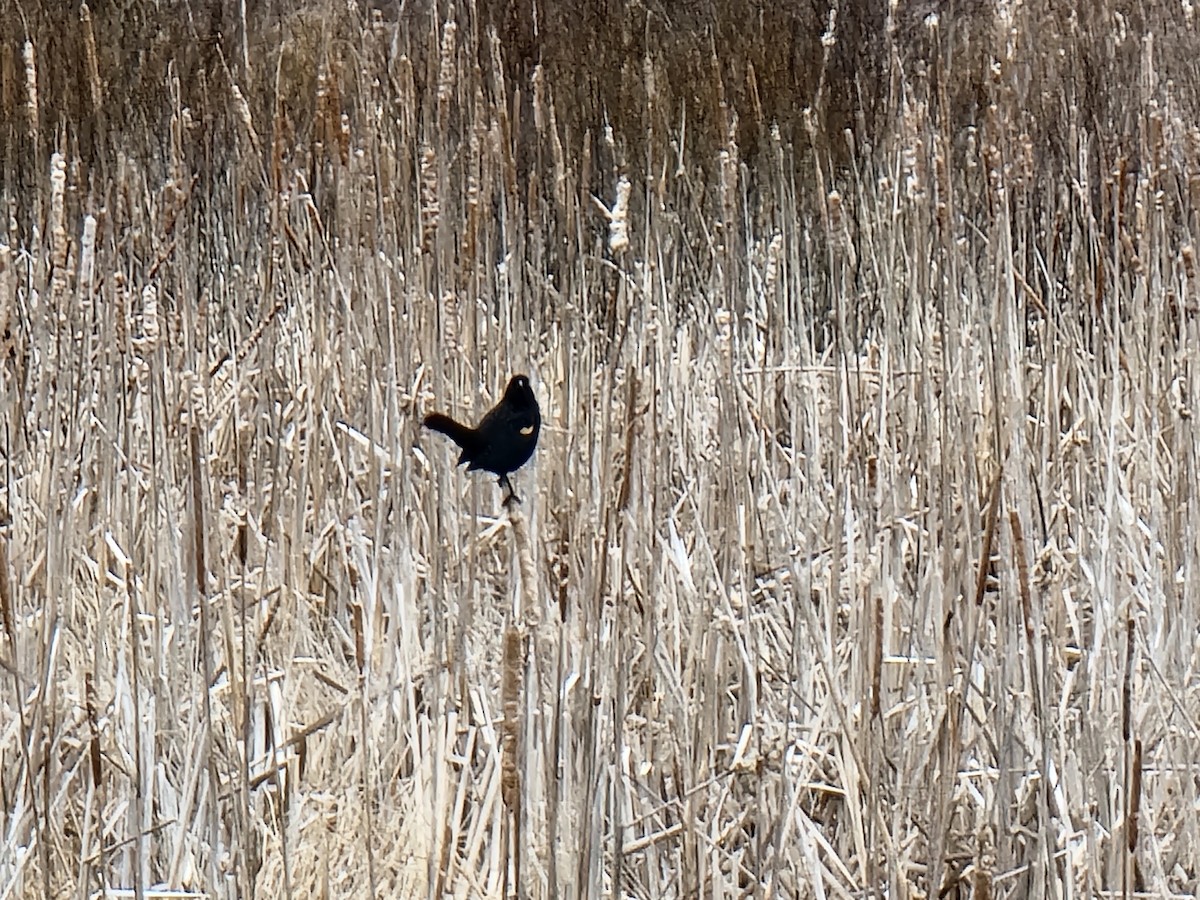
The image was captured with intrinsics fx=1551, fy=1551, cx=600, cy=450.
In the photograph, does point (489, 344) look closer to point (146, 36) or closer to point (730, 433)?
point (730, 433)

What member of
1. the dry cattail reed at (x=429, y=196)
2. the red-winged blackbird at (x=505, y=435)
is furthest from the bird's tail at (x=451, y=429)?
the dry cattail reed at (x=429, y=196)

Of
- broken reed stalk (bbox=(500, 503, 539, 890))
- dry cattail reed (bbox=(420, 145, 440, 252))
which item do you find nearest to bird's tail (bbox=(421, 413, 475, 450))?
dry cattail reed (bbox=(420, 145, 440, 252))

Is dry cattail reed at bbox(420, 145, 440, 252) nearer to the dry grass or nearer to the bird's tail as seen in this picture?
the dry grass

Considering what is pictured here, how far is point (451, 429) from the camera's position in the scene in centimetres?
123

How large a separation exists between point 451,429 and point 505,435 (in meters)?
0.05

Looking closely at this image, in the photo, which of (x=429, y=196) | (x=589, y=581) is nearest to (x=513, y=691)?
(x=589, y=581)

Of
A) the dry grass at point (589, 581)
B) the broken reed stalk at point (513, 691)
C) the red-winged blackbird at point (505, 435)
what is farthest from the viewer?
the red-winged blackbird at point (505, 435)

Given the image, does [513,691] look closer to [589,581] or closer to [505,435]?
[589,581]

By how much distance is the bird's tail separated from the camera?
1.20m

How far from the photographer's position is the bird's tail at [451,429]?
120 cm

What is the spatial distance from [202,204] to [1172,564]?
2044 mm

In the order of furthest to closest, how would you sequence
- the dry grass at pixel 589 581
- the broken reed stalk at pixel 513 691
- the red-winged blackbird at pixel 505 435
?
the red-winged blackbird at pixel 505 435
the dry grass at pixel 589 581
the broken reed stalk at pixel 513 691

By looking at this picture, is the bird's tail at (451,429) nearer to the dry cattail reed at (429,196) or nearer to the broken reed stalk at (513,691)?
the dry cattail reed at (429,196)

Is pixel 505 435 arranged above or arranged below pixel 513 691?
above
